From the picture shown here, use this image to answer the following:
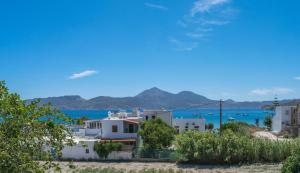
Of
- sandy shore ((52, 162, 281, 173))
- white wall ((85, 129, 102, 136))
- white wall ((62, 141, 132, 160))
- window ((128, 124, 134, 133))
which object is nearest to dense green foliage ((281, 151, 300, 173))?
sandy shore ((52, 162, 281, 173))

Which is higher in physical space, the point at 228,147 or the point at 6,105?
the point at 6,105

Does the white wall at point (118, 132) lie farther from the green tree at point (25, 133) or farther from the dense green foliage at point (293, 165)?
the green tree at point (25, 133)

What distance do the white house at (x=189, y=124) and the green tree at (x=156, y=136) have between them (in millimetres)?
19242

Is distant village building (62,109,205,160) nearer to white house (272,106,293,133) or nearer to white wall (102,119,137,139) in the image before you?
white wall (102,119,137,139)

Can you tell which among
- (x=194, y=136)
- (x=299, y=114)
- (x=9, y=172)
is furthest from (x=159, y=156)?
(x=9, y=172)

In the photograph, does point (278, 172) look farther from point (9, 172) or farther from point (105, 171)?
Result: point (9, 172)

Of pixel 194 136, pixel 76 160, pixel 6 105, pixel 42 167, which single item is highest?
pixel 6 105

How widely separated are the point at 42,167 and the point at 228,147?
90.9ft

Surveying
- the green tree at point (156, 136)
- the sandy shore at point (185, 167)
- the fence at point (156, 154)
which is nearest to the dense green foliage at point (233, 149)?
the sandy shore at point (185, 167)

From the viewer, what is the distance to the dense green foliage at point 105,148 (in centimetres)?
3669

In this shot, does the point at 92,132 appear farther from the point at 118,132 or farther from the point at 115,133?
the point at 118,132

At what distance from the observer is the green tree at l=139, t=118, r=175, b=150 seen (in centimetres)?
3772

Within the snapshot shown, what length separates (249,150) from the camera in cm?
3316

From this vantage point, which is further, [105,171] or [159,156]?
[159,156]
